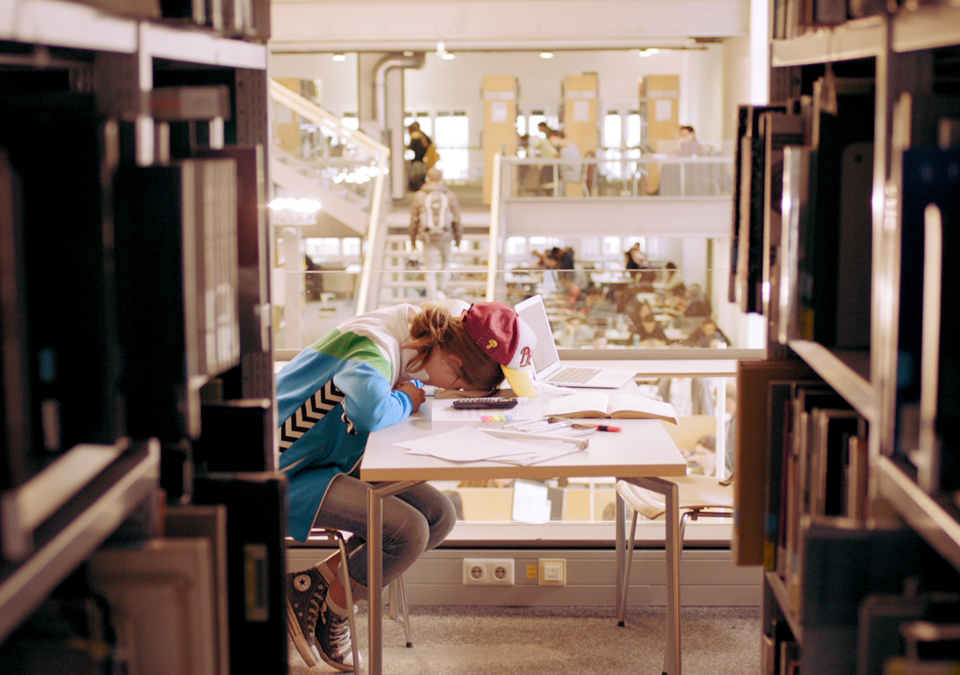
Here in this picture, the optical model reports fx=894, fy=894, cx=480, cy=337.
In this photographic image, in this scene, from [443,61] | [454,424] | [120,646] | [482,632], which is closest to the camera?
[120,646]

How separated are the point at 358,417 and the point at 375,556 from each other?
0.35 metres

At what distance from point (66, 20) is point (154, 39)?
8.4 inches

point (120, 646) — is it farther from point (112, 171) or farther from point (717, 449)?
point (717, 449)

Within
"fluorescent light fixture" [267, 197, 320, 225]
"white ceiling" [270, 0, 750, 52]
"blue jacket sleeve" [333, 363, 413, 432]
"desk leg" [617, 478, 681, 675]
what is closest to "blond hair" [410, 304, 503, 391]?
"blue jacket sleeve" [333, 363, 413, 432]

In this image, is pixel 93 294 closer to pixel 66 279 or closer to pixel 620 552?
pixel 66 279

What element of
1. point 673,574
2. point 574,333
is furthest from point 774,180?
point 574,333

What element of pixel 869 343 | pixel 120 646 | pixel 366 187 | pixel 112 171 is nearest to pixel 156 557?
pixel 120 646

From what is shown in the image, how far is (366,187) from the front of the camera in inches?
374

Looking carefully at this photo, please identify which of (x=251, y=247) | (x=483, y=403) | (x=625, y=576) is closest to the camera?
(x=251, y=247)

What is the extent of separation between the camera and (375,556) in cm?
210

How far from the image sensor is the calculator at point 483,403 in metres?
2.52

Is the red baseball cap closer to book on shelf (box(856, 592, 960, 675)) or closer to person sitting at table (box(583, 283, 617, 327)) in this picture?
person sitting at table (box(583, 283, 617, 327))

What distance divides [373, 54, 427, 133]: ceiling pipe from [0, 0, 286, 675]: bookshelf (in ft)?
35.7

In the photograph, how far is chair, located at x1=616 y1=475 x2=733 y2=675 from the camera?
7.02 feet
